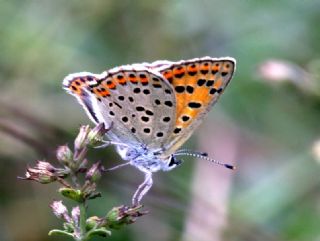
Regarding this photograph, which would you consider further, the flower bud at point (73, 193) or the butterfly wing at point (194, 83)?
the butterfly wing at point (194, 83)

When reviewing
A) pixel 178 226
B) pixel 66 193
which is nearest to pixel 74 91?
pixel 66 193

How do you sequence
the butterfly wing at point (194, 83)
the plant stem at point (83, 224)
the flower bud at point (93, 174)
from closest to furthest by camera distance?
the plant stem at point (83, 224)
the flower bud at point (93, 174)
the butterfly wing at point (194, 83)

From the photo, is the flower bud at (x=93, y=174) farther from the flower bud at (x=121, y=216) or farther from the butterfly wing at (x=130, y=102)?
the butterfly wing at (x=130, y=102)

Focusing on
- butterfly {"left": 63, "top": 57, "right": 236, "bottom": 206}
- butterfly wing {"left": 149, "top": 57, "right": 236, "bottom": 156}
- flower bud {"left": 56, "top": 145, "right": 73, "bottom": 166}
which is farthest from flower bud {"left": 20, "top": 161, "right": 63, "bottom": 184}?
butterfly wing {"left": 149, "top": 57, "right": 236, "bottom": 156}

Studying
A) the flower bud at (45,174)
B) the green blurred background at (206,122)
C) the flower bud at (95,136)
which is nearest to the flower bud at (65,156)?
the flower bud at (45,174)

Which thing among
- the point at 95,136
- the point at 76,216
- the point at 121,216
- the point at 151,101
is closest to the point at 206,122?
the point at 151,101

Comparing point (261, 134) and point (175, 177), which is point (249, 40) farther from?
point (175, 177)

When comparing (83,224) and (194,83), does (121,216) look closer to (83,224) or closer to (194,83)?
(83,224)
